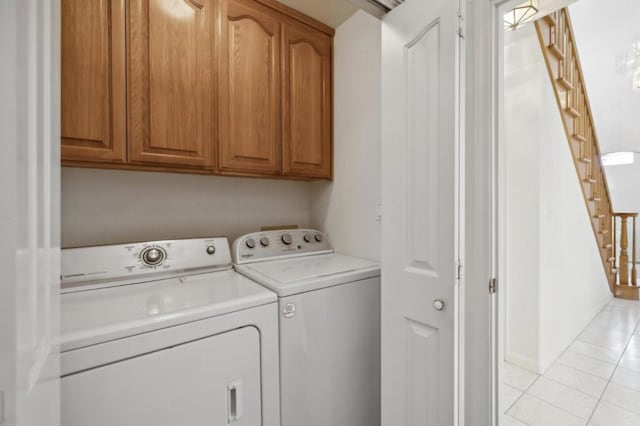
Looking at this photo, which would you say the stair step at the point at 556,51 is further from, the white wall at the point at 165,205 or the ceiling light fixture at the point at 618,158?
the ceiling light fixture at the point at 618,158

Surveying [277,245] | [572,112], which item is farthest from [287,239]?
[572,112]

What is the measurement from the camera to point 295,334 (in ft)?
3.78

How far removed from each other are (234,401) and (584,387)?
226 cm

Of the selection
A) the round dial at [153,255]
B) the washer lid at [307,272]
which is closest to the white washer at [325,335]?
the washer lid at [307,272]

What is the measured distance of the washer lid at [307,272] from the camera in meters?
1.18

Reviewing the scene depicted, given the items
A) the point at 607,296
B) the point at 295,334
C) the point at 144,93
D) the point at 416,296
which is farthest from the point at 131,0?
the point at 607,296

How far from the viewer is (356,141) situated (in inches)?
69.5

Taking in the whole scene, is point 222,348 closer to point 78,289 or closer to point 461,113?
point 78,289

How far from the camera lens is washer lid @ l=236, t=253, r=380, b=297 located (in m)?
1.18

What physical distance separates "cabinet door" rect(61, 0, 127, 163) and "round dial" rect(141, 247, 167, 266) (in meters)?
0.43

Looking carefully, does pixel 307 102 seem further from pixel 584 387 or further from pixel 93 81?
pixel 584 387

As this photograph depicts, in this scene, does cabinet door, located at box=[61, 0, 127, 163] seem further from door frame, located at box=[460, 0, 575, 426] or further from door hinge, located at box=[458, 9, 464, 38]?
door frame, located at box=[460, 0, 575, 426]

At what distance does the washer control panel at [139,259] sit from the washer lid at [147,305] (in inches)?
2.4

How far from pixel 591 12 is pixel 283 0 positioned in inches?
199
